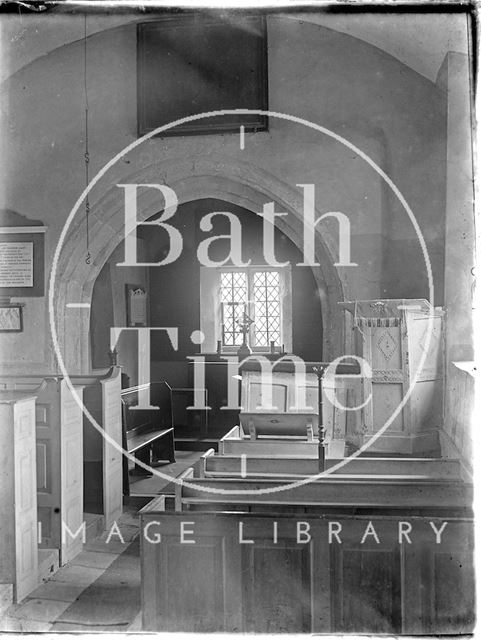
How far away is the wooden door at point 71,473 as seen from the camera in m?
3.70

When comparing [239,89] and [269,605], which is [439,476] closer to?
[269,605]

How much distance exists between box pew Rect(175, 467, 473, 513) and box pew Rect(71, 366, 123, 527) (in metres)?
1.79

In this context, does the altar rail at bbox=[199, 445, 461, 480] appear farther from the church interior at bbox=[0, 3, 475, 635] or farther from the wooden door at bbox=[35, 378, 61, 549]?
the wooden door at bbox=[35, 378, 61, 549]

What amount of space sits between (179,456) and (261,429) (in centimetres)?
337

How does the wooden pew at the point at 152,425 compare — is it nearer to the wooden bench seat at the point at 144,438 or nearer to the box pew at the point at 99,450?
the wooden bench seat at the point at 144,438

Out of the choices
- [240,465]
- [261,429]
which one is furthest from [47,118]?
[240,465]

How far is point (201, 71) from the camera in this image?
17.0ft

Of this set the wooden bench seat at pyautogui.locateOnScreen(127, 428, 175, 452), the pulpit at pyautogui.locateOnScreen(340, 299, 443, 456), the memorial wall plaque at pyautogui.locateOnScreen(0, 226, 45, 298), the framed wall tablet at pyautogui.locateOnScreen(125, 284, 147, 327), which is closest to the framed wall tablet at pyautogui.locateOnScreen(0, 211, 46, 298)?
the memorial wall plaque at pyautogui.locateOnScreen(0, 226, 45, 298)

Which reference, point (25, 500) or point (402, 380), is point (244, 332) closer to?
point (402, 380)

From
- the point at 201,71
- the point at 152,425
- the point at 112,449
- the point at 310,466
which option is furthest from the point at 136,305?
the point at 310,466

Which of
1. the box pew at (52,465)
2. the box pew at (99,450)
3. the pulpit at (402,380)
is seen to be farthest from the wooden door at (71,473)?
the pulpit at (402,380)

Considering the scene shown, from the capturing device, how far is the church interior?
238 cm

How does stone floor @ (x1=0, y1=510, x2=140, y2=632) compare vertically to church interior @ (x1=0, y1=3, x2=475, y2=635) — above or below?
below

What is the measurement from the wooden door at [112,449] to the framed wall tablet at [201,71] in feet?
7.43
